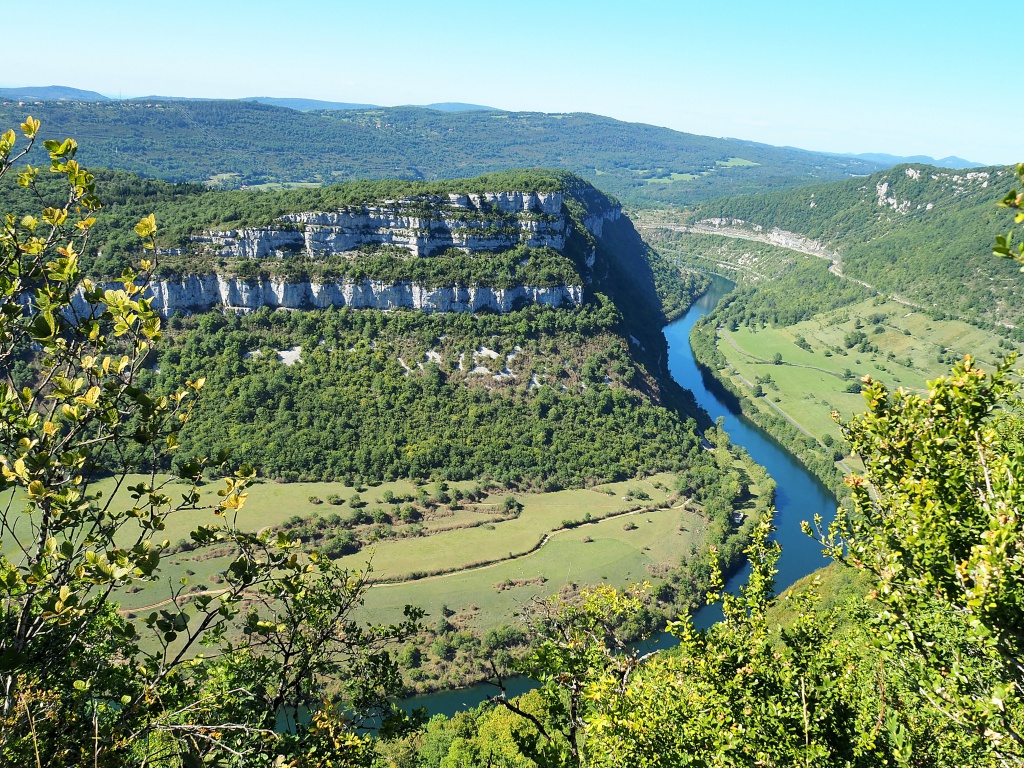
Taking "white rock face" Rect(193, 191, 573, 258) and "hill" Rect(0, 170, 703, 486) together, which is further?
"white rock face" Rect(193, 191, 573, 258)

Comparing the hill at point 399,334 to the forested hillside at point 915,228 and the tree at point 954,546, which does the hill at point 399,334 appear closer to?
the tree at point 954,546

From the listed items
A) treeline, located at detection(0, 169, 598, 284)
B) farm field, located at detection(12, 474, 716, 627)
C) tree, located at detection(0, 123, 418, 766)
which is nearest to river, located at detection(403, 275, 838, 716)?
farm field, located at detection(12, 474, 716, 627)

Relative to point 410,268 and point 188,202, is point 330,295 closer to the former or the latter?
point 410,268

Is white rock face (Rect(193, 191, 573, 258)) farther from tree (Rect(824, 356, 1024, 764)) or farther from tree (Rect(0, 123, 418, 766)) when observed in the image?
tree (Rect(0, 123, 418, 766))

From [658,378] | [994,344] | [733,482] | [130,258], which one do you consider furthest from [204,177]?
[994,344]

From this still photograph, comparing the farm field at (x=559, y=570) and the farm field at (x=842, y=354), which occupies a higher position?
the farm field at (x=842, y=354)

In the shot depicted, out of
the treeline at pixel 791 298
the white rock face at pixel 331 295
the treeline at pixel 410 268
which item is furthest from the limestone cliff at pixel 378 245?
the treeline at pixel 791 298

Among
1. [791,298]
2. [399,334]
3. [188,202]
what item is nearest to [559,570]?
[399,334]

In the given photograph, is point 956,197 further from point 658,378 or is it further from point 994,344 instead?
point 658,378
